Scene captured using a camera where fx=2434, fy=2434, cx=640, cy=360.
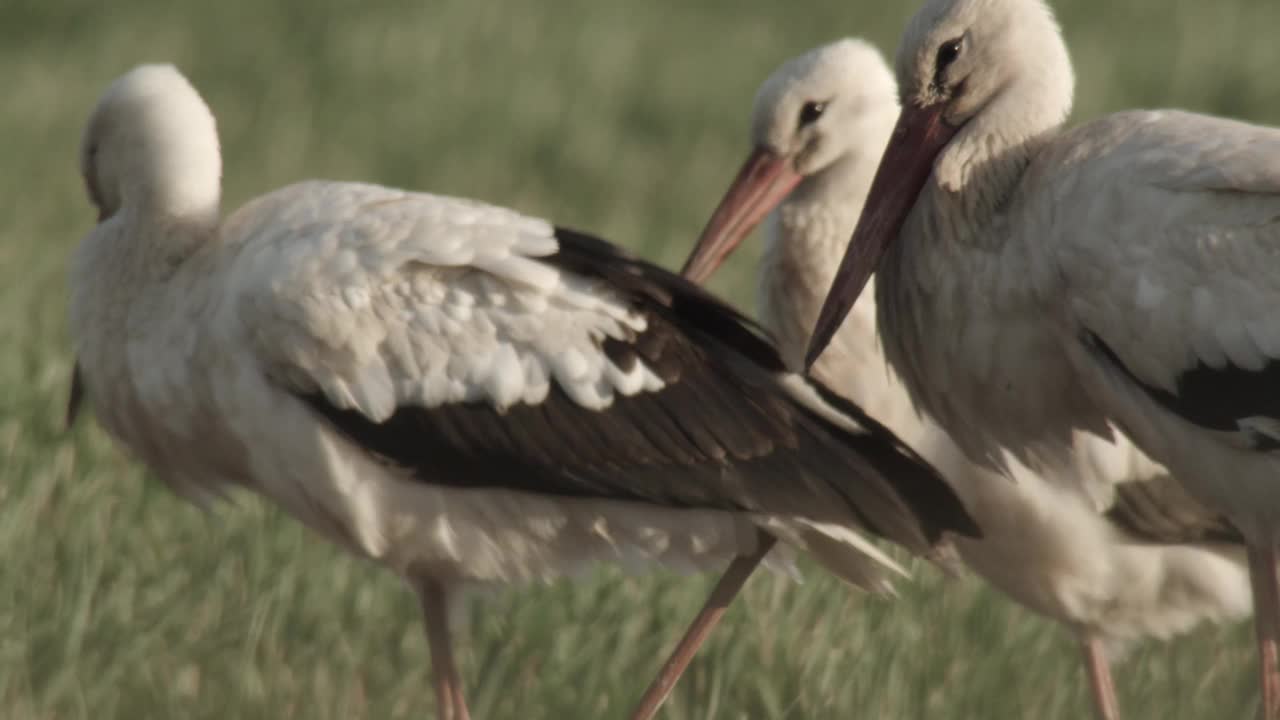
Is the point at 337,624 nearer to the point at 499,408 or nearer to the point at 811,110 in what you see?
the point at 499,408

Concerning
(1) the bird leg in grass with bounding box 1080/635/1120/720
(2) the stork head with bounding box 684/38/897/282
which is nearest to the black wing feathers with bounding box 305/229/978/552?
(1) the bird leg in grass with bounding box 1080/635/1120/720

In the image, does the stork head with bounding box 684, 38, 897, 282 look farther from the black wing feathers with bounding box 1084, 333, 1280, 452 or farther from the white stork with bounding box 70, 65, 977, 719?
the black wing feathers with bounding box 1084, 333, 1280, 452

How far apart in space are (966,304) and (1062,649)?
138 cm

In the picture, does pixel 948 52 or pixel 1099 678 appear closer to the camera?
pixel 948 52

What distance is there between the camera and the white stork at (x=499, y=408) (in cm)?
427

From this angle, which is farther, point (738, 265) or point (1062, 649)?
point (738, 265)

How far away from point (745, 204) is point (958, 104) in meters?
0.91

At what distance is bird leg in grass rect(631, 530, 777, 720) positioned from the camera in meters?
4.45

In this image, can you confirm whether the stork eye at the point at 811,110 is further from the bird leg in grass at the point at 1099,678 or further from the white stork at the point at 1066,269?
the bird leg in grass at the point at 1099,678

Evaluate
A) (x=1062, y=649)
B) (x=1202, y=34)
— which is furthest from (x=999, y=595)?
(x=1202, y=34)

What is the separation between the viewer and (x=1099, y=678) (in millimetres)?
4984

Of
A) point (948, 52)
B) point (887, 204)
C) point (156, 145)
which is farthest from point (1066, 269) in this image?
point (156, 145)

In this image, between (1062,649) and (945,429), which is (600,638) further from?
(1062,649)

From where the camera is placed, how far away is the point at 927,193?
14.7 feet
